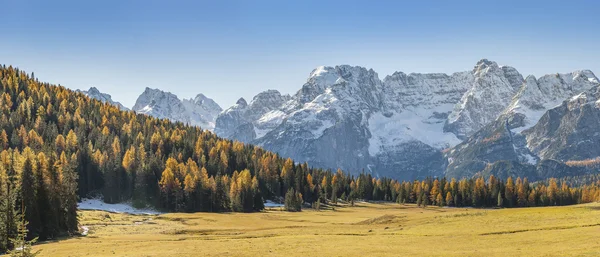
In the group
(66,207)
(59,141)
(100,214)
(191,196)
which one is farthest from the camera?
(59,141)

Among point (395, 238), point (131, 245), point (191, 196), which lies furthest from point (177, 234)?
point (191, 196)

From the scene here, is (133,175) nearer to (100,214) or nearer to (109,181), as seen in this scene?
(109,181)

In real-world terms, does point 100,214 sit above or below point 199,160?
below

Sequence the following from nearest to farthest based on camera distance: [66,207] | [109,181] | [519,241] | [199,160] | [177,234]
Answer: [519,241] < [177,234] < [66,207] < [109,181] < [199,160]

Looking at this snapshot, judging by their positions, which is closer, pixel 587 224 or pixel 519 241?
pixel 519 241

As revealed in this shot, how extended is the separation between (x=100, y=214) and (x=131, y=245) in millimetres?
61007

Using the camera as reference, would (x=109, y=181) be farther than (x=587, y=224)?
Yes

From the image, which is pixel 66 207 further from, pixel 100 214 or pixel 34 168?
pixel 100 214

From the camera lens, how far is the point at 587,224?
64188 millimetres

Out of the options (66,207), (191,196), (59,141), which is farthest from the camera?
(59,141)

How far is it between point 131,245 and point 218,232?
22492 mm

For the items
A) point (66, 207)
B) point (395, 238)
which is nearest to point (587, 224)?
point (395, 238)

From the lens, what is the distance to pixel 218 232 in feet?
275

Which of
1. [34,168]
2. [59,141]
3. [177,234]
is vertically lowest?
[177,234]
